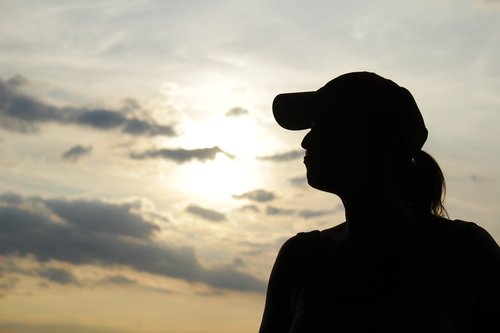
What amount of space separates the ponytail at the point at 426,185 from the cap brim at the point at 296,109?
78cm

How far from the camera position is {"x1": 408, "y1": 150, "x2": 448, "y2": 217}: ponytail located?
5047mm

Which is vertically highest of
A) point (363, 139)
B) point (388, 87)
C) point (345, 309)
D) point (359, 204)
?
point (388, 87)

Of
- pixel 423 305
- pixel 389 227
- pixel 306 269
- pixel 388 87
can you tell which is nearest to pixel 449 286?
pixel 423 305

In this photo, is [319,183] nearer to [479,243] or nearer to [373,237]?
[373,237]

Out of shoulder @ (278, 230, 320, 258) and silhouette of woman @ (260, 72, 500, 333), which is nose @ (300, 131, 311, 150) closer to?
silhouette of woman @ (260, 72, 500, 333)

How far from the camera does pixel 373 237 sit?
500 centimetres

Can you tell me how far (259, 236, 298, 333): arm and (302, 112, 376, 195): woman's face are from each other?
Result: 0.59m

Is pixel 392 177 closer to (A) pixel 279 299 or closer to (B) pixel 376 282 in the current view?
(B) pixel 376 282

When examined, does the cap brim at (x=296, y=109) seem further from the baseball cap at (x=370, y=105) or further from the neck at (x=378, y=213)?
the neck at (x=378, y=213)

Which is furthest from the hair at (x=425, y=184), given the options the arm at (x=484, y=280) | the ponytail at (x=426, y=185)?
the arm at (x=484, y=280)

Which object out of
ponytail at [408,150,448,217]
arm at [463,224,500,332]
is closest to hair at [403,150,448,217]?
ponytail at [408,150,448,217]

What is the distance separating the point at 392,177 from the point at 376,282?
0.73 m

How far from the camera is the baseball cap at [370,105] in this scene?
4949 millimetres

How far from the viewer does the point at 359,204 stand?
196 inches
